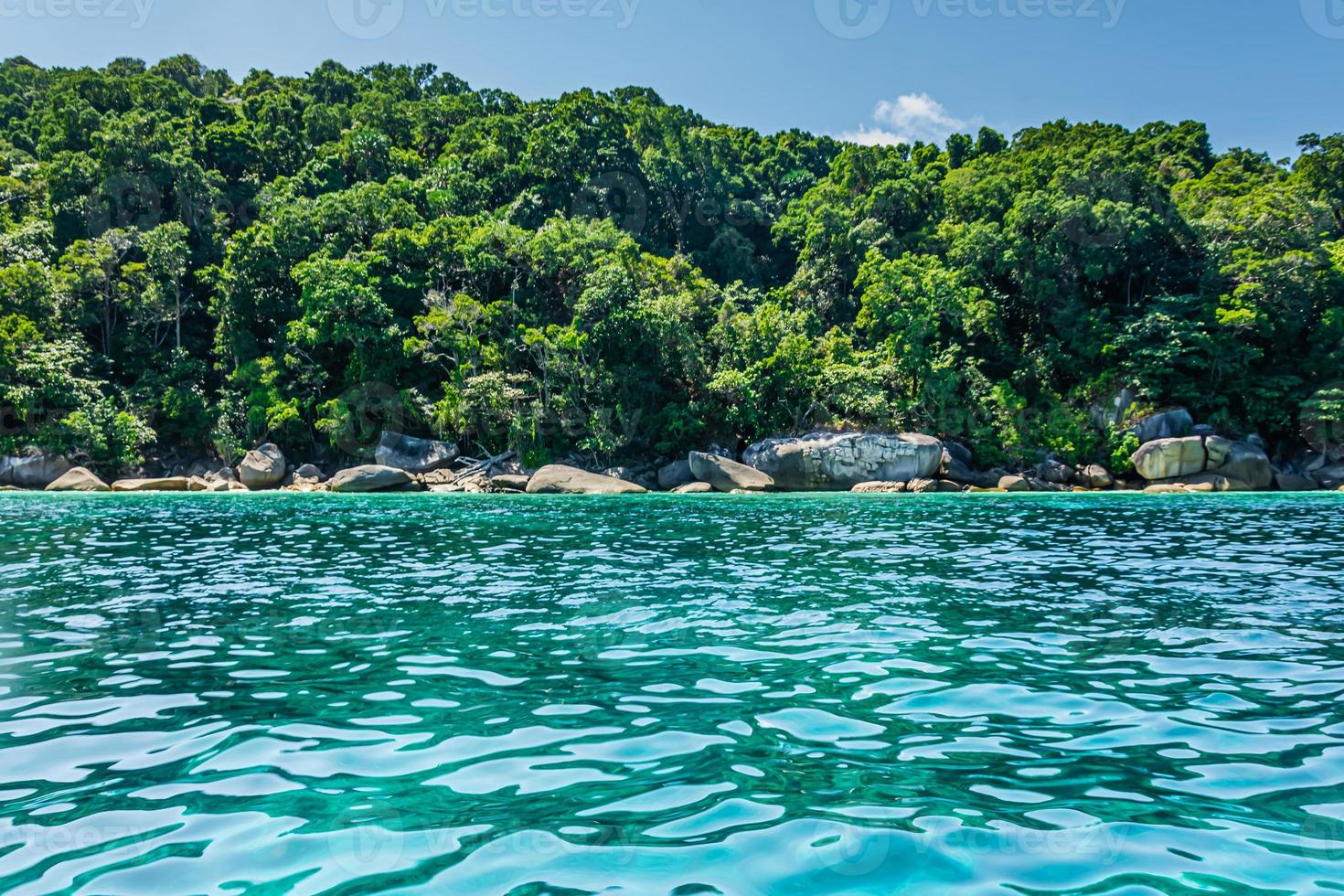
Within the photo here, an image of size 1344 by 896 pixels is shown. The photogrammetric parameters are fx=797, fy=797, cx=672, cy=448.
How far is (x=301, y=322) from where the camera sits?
2941cm

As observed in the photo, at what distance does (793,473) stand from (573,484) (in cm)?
751

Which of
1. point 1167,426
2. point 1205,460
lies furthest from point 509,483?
point 1205,460

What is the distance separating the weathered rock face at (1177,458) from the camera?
86.1 feet

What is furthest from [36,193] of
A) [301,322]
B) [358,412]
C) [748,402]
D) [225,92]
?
[748,402]

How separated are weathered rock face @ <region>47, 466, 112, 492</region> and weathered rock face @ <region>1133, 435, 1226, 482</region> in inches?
1366

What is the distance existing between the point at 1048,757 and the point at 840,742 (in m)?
0.89

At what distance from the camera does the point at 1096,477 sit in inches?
1077

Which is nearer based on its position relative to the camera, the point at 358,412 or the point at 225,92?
the point at 358,412

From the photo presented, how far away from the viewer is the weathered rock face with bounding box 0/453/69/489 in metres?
27.2

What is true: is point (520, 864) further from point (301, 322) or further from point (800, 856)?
point (301, 322)

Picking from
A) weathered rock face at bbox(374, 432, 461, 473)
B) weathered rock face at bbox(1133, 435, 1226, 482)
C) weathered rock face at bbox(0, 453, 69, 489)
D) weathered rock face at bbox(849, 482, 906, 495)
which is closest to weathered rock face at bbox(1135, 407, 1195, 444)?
weathered rock face at bbox(1133, 435, 1226, 482)

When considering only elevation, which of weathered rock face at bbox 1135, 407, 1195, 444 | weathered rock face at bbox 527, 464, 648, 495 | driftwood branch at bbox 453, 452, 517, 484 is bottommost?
weathered rock face at bbox 527, 464, 648, 495

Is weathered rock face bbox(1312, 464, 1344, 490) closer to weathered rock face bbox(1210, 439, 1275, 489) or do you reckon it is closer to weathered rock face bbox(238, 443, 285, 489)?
weathered rock face bbox(1210, 439, 1275, 489)
